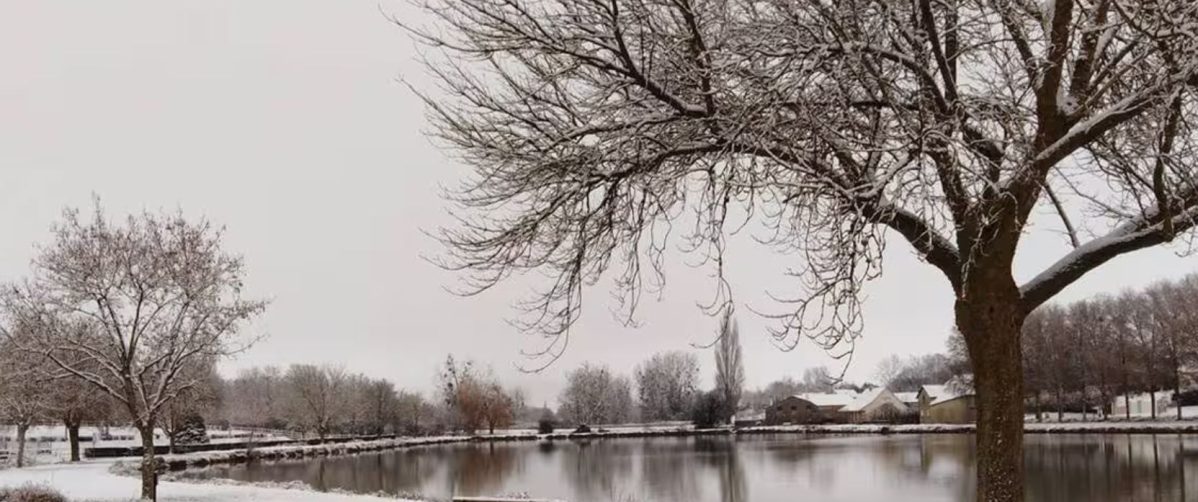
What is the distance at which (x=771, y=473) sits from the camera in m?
35.6

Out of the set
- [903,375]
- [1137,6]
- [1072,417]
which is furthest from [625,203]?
[903,375]

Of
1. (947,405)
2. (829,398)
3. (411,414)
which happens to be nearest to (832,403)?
(829,398)

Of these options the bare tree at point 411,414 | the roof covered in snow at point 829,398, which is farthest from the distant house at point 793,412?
the bare tree at point 411,414

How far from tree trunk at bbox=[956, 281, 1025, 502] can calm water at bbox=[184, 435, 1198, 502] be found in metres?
19.1

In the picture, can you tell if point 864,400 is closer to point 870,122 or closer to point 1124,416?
point 1124,416

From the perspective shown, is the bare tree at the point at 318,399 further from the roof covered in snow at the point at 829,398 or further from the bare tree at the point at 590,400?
the roof covered in snow at the point at 829,398

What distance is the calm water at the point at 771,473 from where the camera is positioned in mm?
26562

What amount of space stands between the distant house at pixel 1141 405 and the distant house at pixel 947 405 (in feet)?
38.1

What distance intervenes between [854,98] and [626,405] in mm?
109909

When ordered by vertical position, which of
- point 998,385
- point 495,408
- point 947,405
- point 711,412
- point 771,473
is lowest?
point 947,405

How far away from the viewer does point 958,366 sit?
74812mm

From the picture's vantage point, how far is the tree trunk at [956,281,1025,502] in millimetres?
6340

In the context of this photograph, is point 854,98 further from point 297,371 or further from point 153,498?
point 297,371

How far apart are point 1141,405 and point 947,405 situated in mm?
16081
